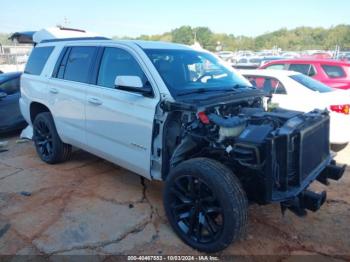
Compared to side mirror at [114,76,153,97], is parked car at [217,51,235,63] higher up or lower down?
higher up

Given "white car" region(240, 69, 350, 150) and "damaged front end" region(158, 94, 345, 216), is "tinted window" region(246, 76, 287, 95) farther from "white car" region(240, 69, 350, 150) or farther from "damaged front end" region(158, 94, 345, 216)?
"damaged front end" region(158, 94, 345, 216)

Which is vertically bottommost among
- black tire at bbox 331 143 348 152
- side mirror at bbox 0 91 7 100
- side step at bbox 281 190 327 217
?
black tire at bbox 331 143 348 152

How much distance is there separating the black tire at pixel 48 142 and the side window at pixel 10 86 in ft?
8.83

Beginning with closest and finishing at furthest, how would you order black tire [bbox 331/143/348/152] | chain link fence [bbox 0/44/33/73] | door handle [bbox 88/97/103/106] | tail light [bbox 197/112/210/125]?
tail light [bbox 197/112/210/125] < door handle [bbox 88/97/103/106] < black tire [bbox 331/143/348/152] < chain link fence [bbox 0/44/33/73]

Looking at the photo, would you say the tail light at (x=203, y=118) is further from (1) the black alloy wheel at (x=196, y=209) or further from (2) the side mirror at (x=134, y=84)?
(2) the side mirror at (x=134, y=84)

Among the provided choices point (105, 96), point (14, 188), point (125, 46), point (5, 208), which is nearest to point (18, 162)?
point (14, 188)

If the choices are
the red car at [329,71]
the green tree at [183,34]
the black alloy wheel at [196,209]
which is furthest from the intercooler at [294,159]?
the green tree at [183,34]

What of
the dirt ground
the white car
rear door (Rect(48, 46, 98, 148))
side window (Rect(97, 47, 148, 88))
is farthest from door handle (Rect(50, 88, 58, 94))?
the white car

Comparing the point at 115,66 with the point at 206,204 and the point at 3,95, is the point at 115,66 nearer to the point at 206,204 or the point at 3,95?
the point at 206,204

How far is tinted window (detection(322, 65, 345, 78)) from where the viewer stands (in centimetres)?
848

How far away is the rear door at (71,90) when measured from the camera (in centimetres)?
457

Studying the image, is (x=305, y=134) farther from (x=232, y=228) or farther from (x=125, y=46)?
(x=125, y=46)

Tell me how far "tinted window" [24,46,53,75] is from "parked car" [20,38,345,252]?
721mm

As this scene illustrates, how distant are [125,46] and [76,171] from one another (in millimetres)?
2275
